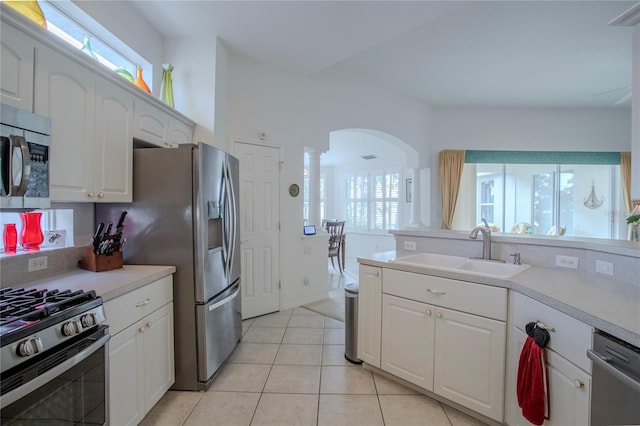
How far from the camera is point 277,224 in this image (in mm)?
3457

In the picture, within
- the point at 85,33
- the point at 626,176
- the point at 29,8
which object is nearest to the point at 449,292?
the point at 29,8

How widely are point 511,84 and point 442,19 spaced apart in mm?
2285

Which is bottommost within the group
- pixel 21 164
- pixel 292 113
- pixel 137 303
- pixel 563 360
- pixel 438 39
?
pixel 563 360

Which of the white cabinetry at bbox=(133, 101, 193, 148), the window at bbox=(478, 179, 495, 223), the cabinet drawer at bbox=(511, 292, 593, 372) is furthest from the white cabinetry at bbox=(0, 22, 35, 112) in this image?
the window at bbox=(478, 179, 495, 223)

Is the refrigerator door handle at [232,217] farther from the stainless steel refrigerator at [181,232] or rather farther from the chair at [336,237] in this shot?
the chair at [336,237]

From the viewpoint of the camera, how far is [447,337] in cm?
176

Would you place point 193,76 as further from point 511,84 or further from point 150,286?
point 511,84

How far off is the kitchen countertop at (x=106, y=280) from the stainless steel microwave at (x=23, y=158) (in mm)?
430

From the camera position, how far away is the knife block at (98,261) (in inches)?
68.6

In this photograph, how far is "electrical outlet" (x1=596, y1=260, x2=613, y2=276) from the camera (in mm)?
1580

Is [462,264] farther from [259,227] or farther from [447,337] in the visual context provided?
[259,227]

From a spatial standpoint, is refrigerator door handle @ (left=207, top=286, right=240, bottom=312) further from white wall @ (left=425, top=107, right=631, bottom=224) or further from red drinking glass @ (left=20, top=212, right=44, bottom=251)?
white wall @ (left=425, top=107, right=631, bottom=224)

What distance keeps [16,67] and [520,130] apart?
675cm

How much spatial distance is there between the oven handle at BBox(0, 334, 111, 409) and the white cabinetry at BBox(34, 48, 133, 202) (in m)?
0.78
